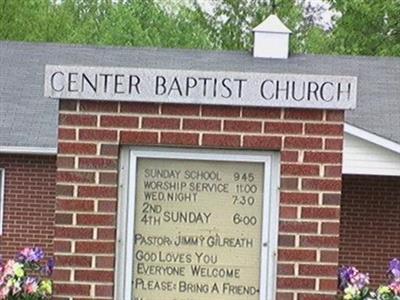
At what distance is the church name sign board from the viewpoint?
6566mm

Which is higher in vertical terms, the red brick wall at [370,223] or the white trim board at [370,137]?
the white trim board at [370,137]

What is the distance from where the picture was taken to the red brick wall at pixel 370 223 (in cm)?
1652

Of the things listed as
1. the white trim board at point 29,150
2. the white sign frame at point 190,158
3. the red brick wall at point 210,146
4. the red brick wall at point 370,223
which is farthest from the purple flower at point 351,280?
the red brick wall at point 370,223

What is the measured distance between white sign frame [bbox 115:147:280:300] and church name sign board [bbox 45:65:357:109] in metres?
0.33

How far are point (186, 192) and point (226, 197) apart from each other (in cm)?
26

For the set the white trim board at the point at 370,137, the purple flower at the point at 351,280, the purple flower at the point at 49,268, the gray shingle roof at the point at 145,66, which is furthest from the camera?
the gray shingle roof at the point at 145,66

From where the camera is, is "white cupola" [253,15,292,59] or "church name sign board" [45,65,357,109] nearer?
"church name sign board" [45,65,357,109]

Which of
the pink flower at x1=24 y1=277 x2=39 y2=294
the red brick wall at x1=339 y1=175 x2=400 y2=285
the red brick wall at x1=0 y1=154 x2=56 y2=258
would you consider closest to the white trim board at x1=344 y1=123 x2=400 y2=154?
the red brick wall at x1=339 y1=175 x2=400 y2=285

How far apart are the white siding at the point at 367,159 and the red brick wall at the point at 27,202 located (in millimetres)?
4592

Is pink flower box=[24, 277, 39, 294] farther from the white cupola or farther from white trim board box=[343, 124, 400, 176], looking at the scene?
the white cupola

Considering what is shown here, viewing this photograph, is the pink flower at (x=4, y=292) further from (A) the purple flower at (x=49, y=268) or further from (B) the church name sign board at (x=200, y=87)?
(B) the church name sign board at (x=200, y=87)

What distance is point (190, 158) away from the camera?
666cm

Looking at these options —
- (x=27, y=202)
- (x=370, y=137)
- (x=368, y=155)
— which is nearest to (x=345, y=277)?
(x=370, y=137)

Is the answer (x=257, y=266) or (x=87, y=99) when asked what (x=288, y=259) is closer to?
(x=257, y=266)
